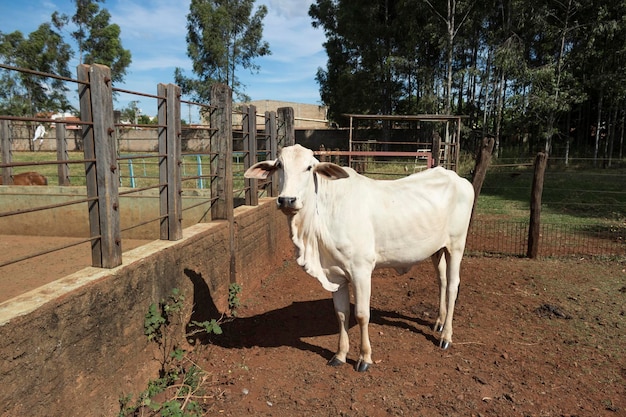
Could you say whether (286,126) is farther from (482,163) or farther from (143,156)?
(143,156)

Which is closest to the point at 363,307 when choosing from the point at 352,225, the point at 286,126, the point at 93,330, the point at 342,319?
the point at 342,319

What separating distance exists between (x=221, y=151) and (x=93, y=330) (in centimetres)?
273

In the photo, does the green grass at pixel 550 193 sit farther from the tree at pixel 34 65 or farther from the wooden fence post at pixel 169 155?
the tree at pixel 34 65

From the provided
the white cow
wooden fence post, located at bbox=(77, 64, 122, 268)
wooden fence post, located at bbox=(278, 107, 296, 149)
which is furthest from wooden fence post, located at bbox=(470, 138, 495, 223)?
wooden fence post, located at bbox=(77, 64, 122, 268)

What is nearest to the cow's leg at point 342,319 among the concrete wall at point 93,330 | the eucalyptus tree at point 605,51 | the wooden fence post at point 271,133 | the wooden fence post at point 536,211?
the concrete wall at point 93,330

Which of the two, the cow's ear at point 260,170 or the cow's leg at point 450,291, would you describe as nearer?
the cow's ear at point 260,170

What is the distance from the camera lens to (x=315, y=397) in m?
3.36

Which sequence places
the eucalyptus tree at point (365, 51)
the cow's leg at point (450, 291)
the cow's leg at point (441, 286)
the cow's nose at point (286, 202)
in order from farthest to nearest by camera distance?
the eucalyptus tree at point (365, 51), the cow's leg at point (441, 286), the cow's leg at point (450, 291), the cow's nose at point (286, 202)

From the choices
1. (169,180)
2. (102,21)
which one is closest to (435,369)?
(169,180)

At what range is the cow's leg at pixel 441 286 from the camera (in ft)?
15.0

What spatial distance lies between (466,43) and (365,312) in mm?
24080

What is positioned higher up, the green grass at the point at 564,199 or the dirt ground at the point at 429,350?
the green grass at the point at 564,199

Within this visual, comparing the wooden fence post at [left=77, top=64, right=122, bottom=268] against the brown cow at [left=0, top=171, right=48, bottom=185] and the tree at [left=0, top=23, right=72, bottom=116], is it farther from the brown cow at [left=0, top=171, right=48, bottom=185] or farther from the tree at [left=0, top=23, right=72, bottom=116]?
the tree at [left=0, top=23, right=72, bottom=116]

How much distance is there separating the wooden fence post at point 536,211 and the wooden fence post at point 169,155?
5.39m
